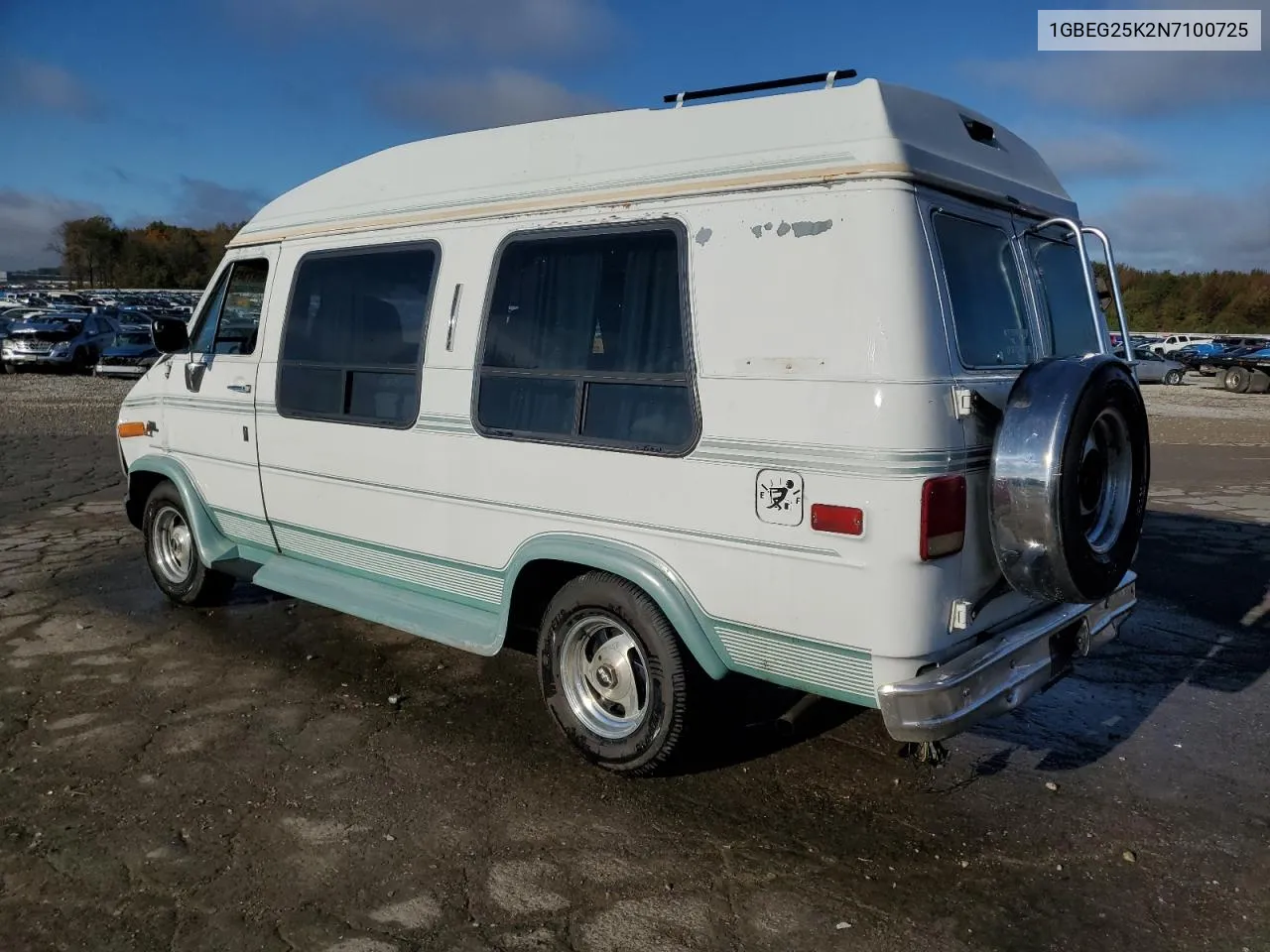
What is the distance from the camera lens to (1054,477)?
3.10 metres

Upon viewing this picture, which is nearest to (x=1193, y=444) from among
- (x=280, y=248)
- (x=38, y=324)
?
(x=280, y=248)

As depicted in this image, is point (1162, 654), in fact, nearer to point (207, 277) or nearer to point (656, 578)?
point (656, 578)

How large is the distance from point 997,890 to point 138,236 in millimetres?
93695

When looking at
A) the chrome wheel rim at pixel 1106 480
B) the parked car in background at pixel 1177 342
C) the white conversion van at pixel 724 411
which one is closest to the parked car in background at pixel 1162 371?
the parked car in background at pixel 1177 342

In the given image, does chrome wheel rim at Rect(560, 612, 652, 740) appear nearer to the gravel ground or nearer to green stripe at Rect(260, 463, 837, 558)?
green stripe at Rect(260, 463, 837, 558)

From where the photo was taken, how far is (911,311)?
10.2ft

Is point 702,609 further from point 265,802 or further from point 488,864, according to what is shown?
point 265,802

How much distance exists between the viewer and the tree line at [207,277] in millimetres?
67312

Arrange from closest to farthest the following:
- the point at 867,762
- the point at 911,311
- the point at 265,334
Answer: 1. the point at 911,311
2. the point at 867,762
3. the point at 265,334

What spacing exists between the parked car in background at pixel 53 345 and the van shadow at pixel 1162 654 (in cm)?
2518

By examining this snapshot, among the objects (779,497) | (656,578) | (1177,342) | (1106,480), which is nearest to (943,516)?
(779,497)

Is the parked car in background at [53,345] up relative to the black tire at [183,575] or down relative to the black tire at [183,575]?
up

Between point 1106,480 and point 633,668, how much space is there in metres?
1.95

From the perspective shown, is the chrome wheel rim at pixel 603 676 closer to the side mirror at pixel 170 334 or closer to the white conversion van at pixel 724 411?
the white conversion van at pixel 724 411
